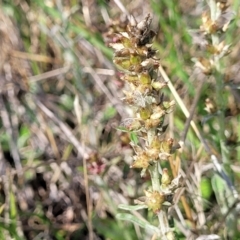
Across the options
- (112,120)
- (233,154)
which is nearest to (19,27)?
(112,120)

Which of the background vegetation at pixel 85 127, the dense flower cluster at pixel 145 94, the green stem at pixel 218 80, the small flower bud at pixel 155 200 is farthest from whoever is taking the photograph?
the background vegetation at pixel 85 127

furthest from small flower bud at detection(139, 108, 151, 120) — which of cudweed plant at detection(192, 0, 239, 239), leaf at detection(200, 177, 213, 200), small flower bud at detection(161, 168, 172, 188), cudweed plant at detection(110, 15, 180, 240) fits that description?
leaf at detection(200, 177, 213, 200)

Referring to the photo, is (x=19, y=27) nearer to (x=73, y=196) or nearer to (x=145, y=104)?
(x=73, y=196)

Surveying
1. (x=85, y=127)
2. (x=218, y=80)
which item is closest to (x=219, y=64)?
(x=218, y=80)

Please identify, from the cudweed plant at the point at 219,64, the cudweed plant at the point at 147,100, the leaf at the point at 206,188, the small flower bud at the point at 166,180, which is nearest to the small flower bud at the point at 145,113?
the cudweed plant at the point at 147,100

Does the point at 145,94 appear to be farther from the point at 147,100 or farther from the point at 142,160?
the point at 142,160

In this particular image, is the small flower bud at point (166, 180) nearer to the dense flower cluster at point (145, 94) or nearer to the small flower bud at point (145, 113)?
the dense flower cluster at point (145, 94)

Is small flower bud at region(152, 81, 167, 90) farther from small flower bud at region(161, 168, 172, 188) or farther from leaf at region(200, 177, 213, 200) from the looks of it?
leaf at region(200, 177, 213, 200)
